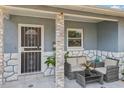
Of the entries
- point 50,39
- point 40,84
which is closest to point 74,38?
point 50,39

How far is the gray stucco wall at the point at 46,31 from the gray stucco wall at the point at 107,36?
1.07 ft

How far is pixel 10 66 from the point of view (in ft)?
17.2

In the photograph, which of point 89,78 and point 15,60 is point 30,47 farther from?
point 89,78

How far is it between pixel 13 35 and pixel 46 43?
5.02ft

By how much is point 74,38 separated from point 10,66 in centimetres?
347

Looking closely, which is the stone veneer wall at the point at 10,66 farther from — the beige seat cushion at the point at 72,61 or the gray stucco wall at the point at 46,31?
the beige seat cushion at the point at 72,61

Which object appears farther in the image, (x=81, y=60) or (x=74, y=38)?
(x=74, y=38)

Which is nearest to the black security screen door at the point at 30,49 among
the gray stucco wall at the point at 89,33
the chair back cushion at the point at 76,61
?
the chair back cushion at the point at 76,61

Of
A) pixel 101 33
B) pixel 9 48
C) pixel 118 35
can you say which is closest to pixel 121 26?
pixel 118 35

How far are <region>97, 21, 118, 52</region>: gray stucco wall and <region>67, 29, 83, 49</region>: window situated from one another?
1096 millimetres

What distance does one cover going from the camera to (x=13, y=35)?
210 inches

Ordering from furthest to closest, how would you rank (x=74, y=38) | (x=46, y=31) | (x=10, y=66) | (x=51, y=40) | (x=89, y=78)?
(x=74, y=38), (x=51, y=40), (x=46, y=31), (x=10, y=66), (x=89, y=78)
